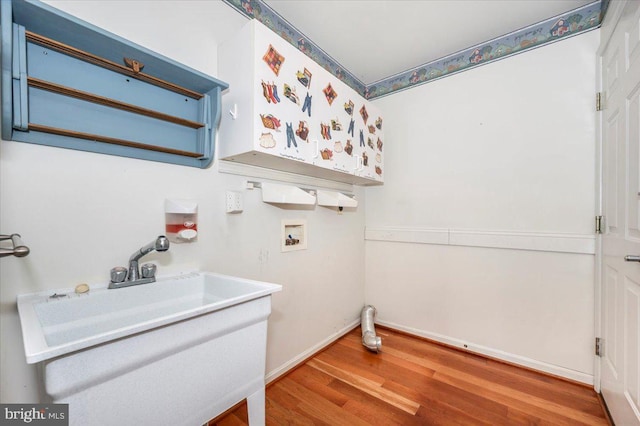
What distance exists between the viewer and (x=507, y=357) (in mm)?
2107

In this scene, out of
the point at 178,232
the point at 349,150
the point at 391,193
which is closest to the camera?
the point at 178,232

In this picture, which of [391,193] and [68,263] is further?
[391,193]

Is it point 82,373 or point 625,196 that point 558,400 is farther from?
point 82,373

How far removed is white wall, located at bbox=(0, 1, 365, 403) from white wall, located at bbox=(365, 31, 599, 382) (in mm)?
1110

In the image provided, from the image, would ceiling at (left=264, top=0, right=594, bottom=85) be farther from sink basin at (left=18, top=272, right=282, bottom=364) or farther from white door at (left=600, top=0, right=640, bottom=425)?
sink basin at (left=18, top=272, right=282, bottom=364)

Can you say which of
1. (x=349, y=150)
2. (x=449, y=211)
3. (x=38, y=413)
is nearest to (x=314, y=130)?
(x=349, y=150)

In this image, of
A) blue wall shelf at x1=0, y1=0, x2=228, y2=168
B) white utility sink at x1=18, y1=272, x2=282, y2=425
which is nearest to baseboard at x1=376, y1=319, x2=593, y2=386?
white utility sink at x1=18, y1=272, x2=282, y2=425

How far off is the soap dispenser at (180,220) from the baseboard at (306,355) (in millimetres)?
1140

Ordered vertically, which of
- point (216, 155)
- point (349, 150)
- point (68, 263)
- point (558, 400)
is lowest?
point (558, 400)

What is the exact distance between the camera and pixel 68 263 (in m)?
1.06

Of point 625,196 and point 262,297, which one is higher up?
point 625,196

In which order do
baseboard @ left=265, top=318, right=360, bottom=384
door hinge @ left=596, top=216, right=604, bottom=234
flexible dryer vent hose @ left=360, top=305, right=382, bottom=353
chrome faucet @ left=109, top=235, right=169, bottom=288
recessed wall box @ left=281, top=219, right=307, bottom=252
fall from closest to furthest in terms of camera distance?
1. chrome faucet @ left=109, top=235, right=169, bottom=288
2. door hinge @ left=596, top=216, right=604, bottom=234
3. baseboard @ left=265, top=318, right=360, bottom=384
4. recessed wall box @ left=281, top=219, right=307, bottom=252
5. flexible dryer vent hose @ left=360, top=305, right=382, bottom=353

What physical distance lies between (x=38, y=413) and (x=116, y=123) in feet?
3.36

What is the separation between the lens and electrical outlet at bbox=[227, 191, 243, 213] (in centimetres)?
158
